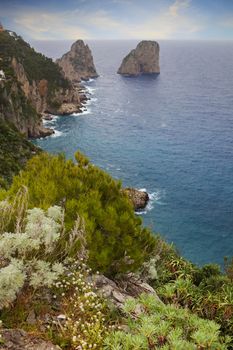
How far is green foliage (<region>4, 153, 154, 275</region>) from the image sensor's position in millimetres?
12227

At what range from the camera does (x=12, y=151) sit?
73812mm

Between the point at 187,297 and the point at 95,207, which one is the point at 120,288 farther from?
the point at 95,207

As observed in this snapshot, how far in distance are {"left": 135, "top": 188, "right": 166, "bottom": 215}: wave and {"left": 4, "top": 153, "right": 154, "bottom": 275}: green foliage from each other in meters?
49.2

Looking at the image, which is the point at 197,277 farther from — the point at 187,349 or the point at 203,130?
the point at 203,130

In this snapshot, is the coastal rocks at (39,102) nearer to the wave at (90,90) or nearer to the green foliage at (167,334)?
the wave at (90,90)

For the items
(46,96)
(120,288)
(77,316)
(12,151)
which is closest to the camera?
(77,316)

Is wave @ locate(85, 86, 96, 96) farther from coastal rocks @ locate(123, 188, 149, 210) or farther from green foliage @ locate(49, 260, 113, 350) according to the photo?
green foliage @ locate(49, 260, 113, 350)

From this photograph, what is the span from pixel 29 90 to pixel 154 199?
238 feet

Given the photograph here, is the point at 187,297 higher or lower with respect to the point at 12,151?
higher

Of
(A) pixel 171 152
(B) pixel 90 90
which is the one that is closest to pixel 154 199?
(A) pixel 171 152

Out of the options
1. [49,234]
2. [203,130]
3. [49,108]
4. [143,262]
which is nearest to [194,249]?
[143,262]

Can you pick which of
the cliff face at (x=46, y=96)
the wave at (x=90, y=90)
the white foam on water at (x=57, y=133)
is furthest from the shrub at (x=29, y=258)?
the wave at (x=90, y=90)

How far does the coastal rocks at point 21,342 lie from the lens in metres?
7.66

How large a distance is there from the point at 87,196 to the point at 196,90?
186 meters
